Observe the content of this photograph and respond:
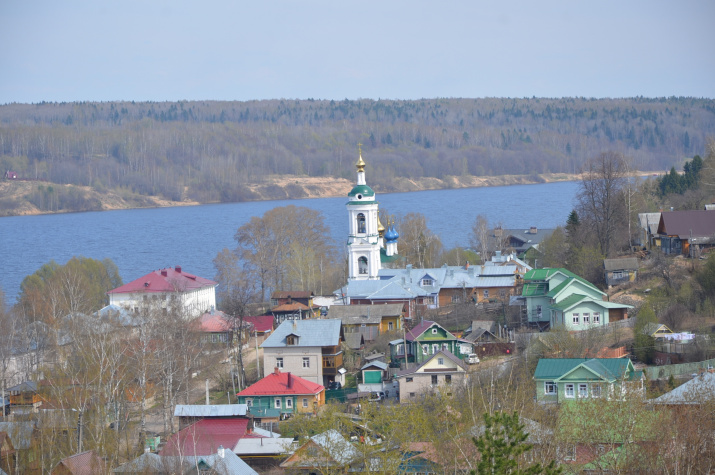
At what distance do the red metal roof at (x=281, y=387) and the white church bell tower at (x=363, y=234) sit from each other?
14.1 meters

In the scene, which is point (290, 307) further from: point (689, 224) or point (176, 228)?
point (176, 228)

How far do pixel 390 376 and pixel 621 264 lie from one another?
1108cm

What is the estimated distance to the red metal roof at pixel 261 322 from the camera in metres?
37.9

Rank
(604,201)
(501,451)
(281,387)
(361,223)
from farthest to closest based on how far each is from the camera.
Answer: (361,223) → (604,201) → (281,387) → (501,451)

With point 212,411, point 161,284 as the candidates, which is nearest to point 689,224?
point 212,411

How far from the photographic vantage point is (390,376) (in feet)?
95.6

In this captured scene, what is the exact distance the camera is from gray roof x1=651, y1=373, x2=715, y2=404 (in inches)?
746

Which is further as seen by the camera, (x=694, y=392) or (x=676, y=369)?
(x=676, y=369)

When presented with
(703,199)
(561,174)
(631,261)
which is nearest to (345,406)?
(631,261)

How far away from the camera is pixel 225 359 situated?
3425 cm

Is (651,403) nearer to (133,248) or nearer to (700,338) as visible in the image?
(700,338)

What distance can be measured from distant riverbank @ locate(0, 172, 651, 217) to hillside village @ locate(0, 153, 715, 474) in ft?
364

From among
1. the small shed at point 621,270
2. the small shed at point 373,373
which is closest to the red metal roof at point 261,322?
the small shed at point 373,373

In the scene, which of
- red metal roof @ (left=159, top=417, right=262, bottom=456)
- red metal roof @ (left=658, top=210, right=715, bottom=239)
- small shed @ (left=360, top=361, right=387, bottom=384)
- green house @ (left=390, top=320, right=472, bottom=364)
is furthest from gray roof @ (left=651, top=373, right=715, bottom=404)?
red metal roof @ (left=658, top=210, right=715, bottom=239)
